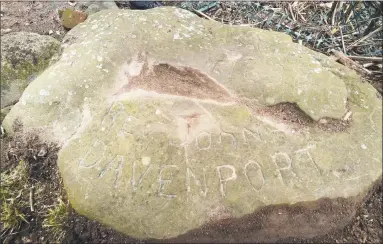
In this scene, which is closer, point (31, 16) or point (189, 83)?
point (189, 83)

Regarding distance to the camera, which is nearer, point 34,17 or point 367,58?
point 367,58

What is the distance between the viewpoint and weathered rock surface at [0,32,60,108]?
2.91m

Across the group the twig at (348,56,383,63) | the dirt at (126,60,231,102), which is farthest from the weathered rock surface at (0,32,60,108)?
the twig at (348,56,383,63)

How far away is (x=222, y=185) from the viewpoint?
90.9 inches

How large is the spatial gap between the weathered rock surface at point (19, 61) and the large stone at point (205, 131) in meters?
0.23

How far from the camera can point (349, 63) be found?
3.14 m

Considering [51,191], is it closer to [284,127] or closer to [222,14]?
[284,127]

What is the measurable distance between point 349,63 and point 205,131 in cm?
165

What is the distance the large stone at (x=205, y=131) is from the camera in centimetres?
229

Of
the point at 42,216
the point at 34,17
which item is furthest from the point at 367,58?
the point at 34,17

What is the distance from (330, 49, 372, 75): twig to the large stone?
0.30m

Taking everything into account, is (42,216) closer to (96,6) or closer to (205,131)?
(205,131)

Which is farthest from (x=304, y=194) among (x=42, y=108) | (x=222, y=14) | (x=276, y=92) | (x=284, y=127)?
(x=222, y=14)

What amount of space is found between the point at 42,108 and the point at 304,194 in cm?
205
